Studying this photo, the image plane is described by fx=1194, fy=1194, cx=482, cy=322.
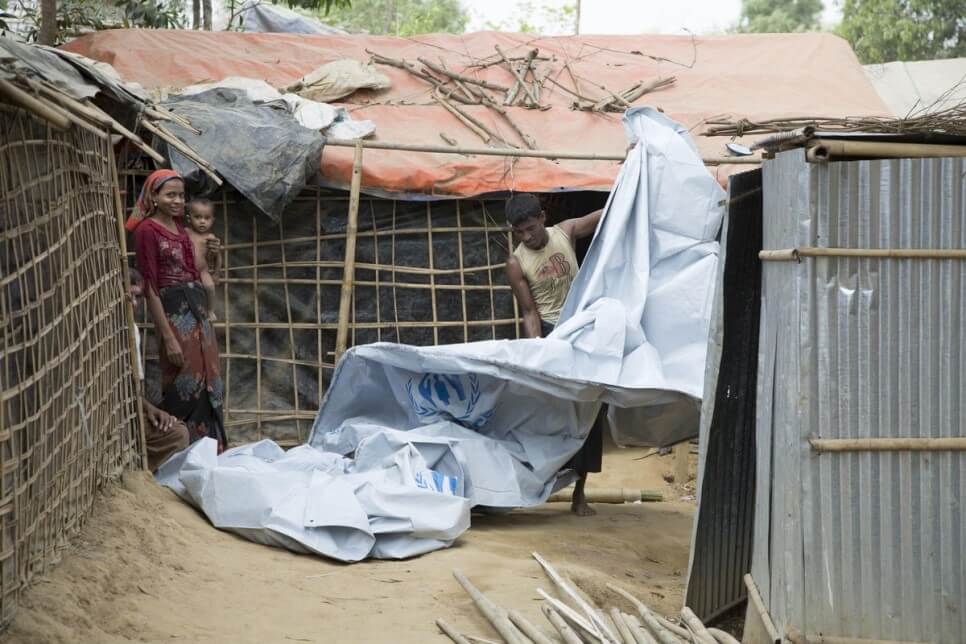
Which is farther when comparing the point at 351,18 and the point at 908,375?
the point at 351,18

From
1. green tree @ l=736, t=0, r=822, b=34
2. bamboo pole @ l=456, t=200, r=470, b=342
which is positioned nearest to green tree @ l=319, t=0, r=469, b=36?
green tree @ l=736, t=0, r=822, b=34

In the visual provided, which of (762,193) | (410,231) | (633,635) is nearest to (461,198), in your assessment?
(410,231)

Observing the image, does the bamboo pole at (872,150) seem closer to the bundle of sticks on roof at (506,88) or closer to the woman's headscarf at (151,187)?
the woman's headscarf at (151,187)

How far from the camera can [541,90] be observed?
28.7ft

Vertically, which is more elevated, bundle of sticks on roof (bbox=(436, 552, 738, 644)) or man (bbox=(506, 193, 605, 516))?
man (bbox=(506, 193, 605, 516))

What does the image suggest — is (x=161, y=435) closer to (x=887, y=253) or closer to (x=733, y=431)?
(x=733, y=431)

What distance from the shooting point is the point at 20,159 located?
12.5 ft

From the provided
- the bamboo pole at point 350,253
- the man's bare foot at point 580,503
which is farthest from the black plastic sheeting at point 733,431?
the bamboo pole at point 350,253

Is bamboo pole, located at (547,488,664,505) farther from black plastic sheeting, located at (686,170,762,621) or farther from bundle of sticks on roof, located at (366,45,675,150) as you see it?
bundle of sticks on roof, located at (366,45,675,150)

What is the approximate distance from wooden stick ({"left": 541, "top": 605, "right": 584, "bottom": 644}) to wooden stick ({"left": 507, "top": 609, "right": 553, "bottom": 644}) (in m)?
0.05

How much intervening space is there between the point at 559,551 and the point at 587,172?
311 centimetres

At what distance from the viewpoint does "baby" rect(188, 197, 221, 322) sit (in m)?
6.16

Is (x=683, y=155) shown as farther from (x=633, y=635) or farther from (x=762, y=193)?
(x=633, y=635)

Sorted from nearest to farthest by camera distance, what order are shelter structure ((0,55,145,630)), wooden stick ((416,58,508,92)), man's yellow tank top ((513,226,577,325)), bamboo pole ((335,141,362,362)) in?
1. shelter structure ((0,55,145,630))
2. man's yellow tank top ((513,226,577,325))
3. bamboo pole ((335,141,362,362))
4. wooden stick ((416,58,508,92))
